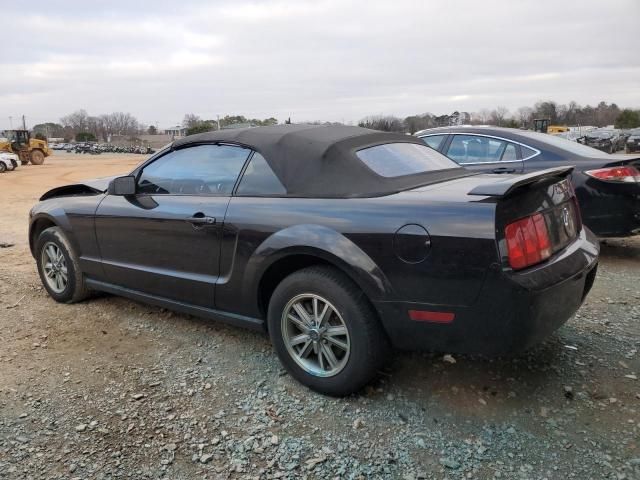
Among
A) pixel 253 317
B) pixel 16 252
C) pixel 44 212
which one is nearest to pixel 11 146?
pixel 16 252

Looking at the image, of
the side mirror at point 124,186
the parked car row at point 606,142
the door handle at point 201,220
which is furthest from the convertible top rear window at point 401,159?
the parked car row at point 606,142

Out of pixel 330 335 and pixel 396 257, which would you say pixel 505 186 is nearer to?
pixel 396 257

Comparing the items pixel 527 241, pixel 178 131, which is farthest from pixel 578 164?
pixel 178 131

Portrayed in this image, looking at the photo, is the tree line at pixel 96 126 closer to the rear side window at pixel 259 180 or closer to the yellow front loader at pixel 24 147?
the yellow front loader at pixel 24 147

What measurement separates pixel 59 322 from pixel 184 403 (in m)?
1.85

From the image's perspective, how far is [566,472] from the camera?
2.33 m

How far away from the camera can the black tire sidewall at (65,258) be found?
4.50 meters

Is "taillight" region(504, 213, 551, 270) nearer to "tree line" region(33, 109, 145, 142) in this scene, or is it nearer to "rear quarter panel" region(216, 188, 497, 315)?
"rear quarter panel" region(216, 188, 497, 315)

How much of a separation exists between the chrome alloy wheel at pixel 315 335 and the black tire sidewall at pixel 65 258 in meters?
2.34

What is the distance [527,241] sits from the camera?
2566 mm

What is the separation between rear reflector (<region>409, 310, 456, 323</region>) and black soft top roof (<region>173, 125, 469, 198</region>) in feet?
2.30

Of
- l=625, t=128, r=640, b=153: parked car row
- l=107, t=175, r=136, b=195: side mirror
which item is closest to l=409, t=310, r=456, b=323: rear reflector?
l=107, t=175, r=136, b=195: side mirror

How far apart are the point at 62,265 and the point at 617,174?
5.32m

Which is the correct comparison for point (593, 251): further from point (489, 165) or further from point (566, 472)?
point (489, 165)
